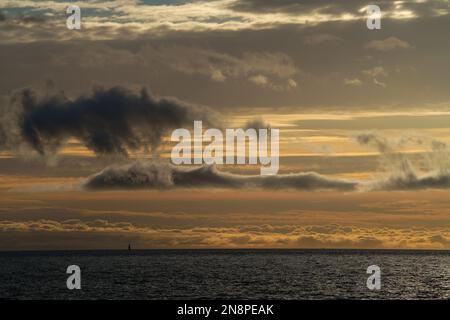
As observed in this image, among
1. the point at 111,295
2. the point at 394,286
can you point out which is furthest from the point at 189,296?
the point at 394,286

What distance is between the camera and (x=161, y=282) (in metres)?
140

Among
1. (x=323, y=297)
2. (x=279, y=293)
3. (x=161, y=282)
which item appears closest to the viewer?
(x=323, y=297)

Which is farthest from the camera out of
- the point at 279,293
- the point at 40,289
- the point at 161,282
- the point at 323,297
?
the point at 161,282

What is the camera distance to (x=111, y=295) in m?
112
